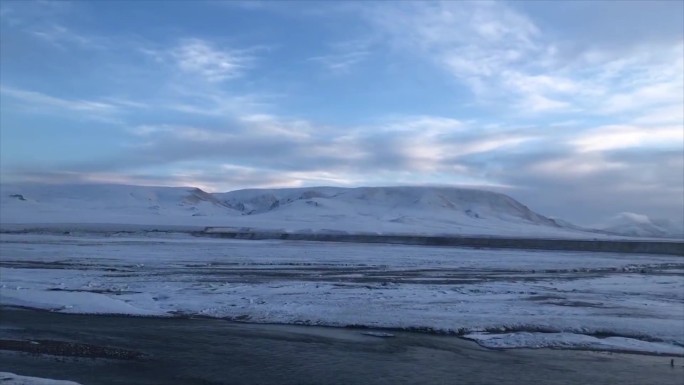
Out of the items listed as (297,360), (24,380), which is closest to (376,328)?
(297,360)

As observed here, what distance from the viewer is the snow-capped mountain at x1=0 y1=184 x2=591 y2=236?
11900 centimetres

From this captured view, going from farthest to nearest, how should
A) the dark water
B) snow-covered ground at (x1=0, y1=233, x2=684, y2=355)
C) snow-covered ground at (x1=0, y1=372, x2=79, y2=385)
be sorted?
snow-covered ground at (x1=0, y1=233, x2=684, y2=355) < the dark water < snow-covered ground at (x1=0, y1=372, x2=79, y2=385)

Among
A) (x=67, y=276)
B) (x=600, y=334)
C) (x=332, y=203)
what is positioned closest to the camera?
(x=600, y=334)

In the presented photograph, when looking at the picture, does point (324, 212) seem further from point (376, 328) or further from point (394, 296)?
point (376, 328)

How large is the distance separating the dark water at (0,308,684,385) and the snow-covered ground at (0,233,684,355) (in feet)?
4.84

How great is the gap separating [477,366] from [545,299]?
10715 millimetres

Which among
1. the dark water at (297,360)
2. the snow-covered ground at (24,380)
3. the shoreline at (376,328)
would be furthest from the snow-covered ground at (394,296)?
the snow-covered ground at (24,380)

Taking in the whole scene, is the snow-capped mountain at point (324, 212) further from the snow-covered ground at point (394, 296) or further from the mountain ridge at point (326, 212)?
the snow-covered ground at point (394, 296)

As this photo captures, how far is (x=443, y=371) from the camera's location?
13.1 m

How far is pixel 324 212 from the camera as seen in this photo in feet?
506

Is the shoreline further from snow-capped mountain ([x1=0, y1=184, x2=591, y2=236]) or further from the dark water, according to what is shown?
snow-capped mountain ([x1=0, y1=184, x2=591, y2=236])

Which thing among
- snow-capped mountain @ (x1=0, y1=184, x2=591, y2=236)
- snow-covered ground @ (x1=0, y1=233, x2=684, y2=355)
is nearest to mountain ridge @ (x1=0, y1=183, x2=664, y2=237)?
snow-capped mountain @ (x1=0, y1=184, x2=591, y2=236)

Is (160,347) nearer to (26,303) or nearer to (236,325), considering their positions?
(236,325)

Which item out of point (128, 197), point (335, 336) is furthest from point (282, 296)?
point (128, 197)
